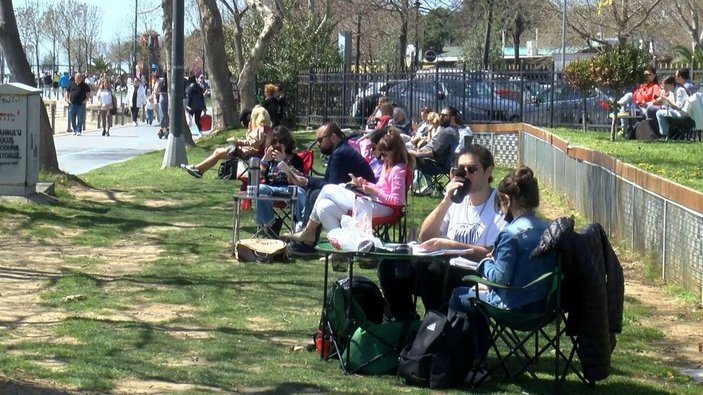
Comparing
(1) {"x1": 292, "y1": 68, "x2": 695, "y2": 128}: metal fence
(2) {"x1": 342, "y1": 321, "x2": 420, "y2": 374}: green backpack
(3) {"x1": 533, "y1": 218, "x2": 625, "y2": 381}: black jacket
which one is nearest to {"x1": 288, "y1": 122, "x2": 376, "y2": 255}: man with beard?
(2) {"x1": 342, "y1": 321, "x2": 420, "y2": 374}: green backpack

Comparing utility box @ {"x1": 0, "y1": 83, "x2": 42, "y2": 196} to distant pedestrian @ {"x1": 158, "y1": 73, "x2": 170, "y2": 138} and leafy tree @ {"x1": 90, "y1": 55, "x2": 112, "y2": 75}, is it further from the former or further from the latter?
leafy tree @ {"x1": 90, "y1": 55, "x2": 112, "y2": 75}

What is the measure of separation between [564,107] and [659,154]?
8.73m

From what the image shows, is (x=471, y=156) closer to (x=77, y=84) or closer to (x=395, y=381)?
(x=395, y=381)

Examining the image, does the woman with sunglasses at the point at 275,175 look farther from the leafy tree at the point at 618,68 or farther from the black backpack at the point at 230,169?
the leafy tree at the point at 618,68

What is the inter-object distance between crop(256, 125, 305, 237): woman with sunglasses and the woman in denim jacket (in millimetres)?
5589

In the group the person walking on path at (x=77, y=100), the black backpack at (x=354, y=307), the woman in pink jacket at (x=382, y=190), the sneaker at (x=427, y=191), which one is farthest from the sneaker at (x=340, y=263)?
the person walking on path at (x=77, y=100)

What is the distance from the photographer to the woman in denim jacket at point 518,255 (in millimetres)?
6656

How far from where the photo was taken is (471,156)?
7.77 metres

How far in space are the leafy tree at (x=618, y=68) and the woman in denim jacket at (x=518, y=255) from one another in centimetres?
1769

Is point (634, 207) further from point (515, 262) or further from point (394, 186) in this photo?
point (515, 262)

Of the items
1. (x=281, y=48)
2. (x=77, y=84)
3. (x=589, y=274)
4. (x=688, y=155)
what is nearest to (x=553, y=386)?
(x=589, y=274)

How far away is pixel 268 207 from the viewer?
12609mm

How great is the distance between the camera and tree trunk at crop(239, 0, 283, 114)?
3059cm

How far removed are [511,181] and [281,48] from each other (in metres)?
30.7
